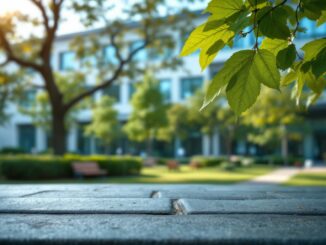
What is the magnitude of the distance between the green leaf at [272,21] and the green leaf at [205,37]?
0.10 m

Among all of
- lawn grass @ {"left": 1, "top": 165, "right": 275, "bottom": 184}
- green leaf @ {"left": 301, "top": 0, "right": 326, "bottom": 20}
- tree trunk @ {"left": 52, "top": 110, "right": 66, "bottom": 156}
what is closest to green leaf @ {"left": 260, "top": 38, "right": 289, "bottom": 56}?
green leaf @ {"left": 301, "top": 0, "right": 326, "bottom": 20}

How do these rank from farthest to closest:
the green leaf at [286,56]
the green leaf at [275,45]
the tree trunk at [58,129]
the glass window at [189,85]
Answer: the glass window at [189,85] < the tree trunk at [58,129] < the green leaf at [275,45] < the green leaf at [286,56]

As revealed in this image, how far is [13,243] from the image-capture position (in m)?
1.13

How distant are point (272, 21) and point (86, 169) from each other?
64.6 feet

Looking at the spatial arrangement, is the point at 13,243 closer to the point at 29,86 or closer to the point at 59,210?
the point at 59,210

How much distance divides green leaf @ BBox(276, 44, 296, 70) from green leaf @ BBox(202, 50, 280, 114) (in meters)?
0.07

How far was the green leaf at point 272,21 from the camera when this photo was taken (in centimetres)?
130

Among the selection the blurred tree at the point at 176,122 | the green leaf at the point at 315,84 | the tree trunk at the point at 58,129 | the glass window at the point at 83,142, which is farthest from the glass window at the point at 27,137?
the green leaf at the point at 315,84

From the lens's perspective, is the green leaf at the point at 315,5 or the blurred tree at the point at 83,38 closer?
the green leaf at the point at 315,5

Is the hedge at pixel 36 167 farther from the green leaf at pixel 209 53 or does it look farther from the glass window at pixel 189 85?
the glass window at pixel 189 85

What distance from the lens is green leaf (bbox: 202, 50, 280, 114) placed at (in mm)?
1313

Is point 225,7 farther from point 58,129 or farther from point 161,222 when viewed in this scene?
point 58,129

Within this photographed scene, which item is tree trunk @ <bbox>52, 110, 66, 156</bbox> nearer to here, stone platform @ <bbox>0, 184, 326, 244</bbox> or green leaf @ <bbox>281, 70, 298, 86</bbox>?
stone platform @ <bbox>0, 184, 326, 244</bbox>

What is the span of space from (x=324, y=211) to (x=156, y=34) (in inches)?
800
